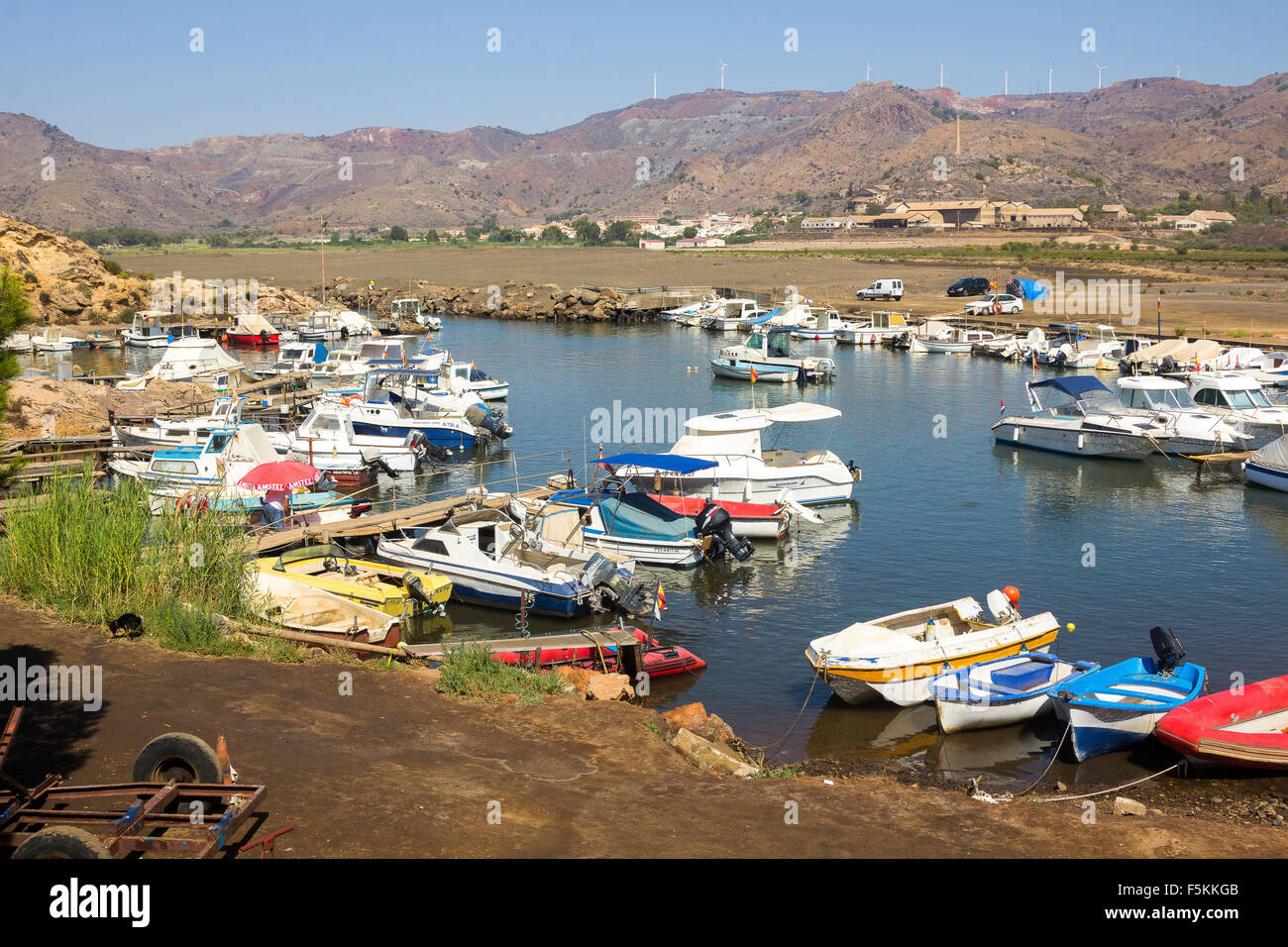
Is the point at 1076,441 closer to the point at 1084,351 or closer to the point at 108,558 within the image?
the point at 1084,351

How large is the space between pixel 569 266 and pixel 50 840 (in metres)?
119

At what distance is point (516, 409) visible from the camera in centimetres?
4634

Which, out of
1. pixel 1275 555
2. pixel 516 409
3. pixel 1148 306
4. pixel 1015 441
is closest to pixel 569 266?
pixel 1148 306

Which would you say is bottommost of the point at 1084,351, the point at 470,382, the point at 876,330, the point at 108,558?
the point at 108,558

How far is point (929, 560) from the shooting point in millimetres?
26125

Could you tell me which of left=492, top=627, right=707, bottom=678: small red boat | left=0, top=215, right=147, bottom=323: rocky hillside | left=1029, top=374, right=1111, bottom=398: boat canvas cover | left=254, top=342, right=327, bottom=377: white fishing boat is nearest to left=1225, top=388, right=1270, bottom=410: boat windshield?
left=1029, top=374, right=1111, bottom=398: boat canvas cover

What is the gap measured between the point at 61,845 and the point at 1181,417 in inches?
1458

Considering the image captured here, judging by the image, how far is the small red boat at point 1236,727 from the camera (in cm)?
1524

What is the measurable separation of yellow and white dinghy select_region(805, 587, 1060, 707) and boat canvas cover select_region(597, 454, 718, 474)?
9.38 metres

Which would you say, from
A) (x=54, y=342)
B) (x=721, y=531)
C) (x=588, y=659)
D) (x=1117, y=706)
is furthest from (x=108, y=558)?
(x=54, y=342)

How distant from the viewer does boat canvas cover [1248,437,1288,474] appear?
31891 millimetres

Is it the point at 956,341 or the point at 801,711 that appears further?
the point at 956,341

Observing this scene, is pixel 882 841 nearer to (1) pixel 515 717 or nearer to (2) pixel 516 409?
(1) pixel 515 717

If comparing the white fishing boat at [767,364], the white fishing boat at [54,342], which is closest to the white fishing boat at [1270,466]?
the white fishing boat at [767,364]
